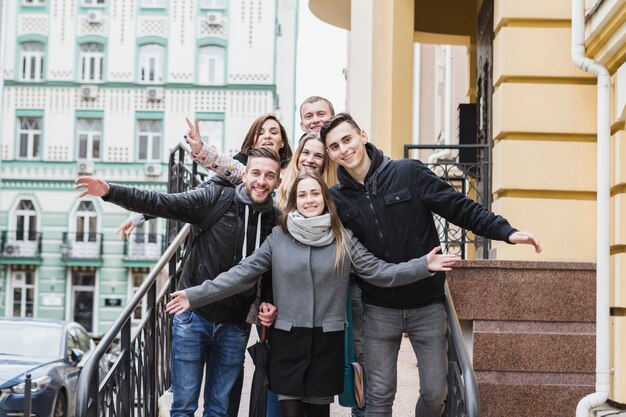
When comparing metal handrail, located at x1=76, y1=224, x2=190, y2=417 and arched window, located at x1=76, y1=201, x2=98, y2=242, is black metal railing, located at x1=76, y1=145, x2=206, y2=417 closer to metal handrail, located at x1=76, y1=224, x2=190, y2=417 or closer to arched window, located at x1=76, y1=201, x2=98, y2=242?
metal handrail, located at x1=76, y1=224, x2=190, y2=417

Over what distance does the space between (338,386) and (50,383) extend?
25.7 ft

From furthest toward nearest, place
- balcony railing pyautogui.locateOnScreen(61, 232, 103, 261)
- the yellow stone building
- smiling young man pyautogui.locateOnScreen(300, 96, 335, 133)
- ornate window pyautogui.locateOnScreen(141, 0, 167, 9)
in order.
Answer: ornate window pyautogui.locateOnScreen(141, 0, 167, 9)
balcony railing pyautogui.locateOnScreen(61, 232, 103, 261)
the yellow stone building
smiling young man pyautogui.locateOnScreen(300, 96, 335, 133)

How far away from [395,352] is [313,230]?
33.9 inches

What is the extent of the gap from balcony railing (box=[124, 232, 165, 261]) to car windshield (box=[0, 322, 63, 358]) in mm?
28229

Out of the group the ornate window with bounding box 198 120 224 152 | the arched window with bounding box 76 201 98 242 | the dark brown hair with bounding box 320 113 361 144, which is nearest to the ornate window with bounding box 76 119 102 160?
the arched window with bounding box 76 201 98 242

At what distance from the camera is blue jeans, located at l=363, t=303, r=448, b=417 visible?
207 inches

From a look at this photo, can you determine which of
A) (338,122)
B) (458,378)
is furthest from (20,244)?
(458,378)

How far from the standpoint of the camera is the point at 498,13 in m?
8.21

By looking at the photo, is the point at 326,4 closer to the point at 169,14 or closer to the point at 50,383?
the point at 50,383

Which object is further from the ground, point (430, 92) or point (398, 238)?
point (430, 92)

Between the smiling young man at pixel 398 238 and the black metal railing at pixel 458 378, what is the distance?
55 mm

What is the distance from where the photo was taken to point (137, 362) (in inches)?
245

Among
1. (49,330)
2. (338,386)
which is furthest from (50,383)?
(338,386)

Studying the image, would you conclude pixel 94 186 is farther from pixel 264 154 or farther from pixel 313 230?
pixel 313 230
